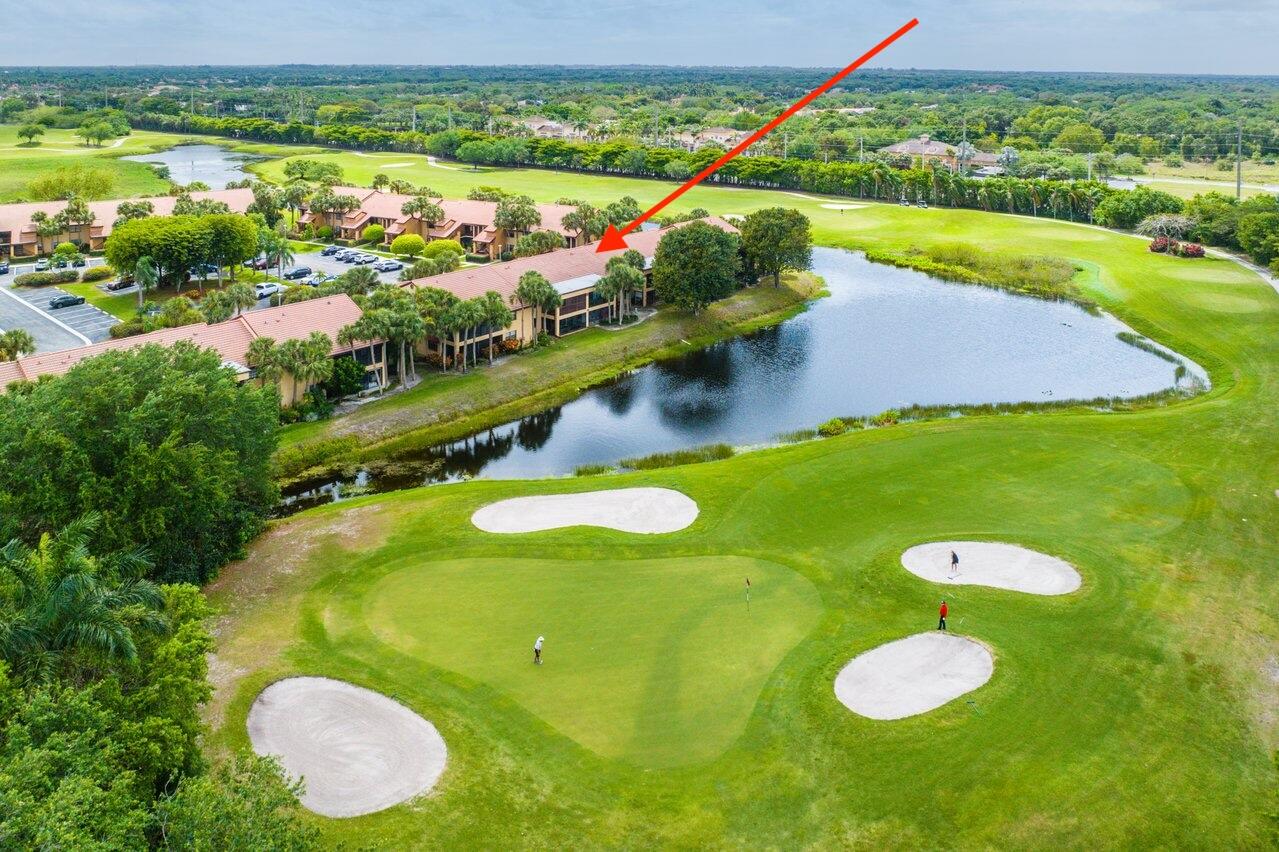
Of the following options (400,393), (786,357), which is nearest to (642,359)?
(786,357)

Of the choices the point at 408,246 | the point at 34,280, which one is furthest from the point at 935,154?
the point at 34,280

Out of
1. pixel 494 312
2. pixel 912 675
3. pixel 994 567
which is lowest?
pixel 912 675

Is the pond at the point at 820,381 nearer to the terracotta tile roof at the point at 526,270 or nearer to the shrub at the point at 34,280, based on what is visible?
the terracotta tile roof at the point at 526,270

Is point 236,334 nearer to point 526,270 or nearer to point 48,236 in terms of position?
point 526,270

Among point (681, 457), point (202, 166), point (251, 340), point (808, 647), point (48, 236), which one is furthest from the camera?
point (202, 166)

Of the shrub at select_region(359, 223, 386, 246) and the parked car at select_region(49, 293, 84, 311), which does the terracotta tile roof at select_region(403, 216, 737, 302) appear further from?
the shrub at select_region(359, 223, 386, 246)

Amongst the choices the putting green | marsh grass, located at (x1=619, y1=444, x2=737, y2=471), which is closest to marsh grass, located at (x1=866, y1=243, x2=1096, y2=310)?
marsh grass, located at (x1=619, y1=444, x2=737, y2=471)

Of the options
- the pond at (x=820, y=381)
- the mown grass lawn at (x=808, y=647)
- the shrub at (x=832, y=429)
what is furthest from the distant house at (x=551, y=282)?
the shrub at (x=832, y=429)
